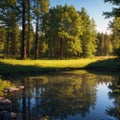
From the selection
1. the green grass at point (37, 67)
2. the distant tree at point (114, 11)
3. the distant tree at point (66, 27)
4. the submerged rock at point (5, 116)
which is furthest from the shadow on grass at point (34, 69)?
the distant tree at point (66, 27)

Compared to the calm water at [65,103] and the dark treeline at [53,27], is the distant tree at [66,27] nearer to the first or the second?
the dark treeline at [53,27]

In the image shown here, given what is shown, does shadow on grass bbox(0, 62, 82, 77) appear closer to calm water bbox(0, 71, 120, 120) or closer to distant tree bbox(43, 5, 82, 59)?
calm water bbox(0, 71, 120, 120)

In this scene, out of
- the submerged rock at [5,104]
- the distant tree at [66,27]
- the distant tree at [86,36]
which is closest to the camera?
the submerged rock at [5,104]

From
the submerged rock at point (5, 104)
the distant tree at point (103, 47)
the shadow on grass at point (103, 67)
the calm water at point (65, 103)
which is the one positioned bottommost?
the calm water at point (65, 103)

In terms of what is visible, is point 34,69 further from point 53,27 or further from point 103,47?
point 103,47

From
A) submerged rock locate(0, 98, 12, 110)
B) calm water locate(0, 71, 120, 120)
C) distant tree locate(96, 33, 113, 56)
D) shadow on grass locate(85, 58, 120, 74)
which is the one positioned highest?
distant tree locate(96, 33, 113, 56)

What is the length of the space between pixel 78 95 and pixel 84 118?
20.7ft

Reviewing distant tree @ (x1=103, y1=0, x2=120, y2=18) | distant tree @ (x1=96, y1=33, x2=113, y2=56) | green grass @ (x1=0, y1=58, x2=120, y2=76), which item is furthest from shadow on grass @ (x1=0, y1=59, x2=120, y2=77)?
distant tree @ (x1=96, y1=33, x2=113, y2=56)

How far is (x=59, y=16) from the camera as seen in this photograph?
218 feet

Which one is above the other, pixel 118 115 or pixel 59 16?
pixel 59 16

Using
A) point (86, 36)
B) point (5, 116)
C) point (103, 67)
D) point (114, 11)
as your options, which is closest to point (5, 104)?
point (5, 116)

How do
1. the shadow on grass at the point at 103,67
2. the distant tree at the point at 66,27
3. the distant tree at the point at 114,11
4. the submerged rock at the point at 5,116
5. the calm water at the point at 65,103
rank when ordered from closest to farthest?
the submerged rock at the point at 5,116
the calm water at the point at 65,103
the distant tree at the point at 114,11
the shadow on grass at the point at 103,67
the distant tree at the point at 66,27

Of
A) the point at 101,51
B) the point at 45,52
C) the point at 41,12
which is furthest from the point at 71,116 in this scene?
the point at 101,51

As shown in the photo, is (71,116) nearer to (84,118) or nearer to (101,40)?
(84,118)
